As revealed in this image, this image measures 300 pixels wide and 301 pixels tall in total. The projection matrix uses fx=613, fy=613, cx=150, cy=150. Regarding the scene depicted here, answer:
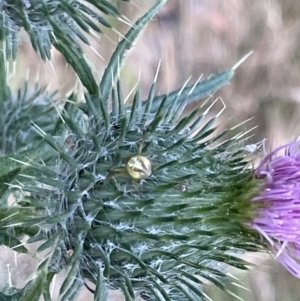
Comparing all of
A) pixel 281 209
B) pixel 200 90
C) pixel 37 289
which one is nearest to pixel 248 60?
pixel 200 90

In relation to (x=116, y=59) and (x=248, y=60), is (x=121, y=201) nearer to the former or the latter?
(x=116, y=59)

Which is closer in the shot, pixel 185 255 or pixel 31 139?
pixel 185 255

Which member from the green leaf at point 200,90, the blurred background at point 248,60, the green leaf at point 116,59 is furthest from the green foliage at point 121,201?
the blurred background at point 248,60

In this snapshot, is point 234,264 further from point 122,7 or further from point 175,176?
point 122,7

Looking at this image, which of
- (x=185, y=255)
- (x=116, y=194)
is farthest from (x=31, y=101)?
(x=185, y=255)

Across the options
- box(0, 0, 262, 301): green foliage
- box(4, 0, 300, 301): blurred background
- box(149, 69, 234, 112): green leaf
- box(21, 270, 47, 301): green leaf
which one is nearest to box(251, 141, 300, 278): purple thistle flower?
box(0, 0, 262, 301): green foliage

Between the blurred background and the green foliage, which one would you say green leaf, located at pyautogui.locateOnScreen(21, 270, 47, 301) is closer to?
the green foliage
